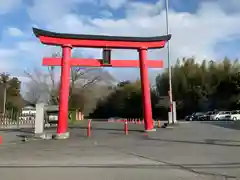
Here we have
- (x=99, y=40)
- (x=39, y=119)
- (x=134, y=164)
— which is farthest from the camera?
(x=39, y=119)

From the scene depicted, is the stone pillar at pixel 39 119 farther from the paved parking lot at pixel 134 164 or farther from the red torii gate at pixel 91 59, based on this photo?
the paved parking lot at pixel 134 164

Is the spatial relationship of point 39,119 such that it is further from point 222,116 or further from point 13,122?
point 222,116

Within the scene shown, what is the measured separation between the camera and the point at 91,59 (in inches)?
1046

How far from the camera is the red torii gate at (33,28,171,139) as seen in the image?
2497 cm

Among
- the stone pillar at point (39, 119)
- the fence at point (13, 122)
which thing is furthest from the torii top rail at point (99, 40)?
the fence at point (13, 122)

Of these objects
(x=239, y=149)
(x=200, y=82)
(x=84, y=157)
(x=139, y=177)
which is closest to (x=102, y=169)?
(x=139, y=177)

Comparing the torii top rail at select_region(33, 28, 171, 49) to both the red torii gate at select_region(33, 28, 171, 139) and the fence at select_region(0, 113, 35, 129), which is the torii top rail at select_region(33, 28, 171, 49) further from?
the fence at select_region(0, 113, 35, 129)

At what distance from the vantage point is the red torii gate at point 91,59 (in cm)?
2497

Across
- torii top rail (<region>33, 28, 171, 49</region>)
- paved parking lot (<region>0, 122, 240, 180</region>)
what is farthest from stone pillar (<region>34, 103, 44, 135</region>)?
paved parking lot (<region>0, 122, 240, 180</region>)

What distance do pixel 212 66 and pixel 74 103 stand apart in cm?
2873

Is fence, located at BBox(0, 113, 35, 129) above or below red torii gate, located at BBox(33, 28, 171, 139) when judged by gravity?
below

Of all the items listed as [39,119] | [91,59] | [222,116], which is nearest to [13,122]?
[39,119]

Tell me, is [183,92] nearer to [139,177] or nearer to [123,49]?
[123,49]

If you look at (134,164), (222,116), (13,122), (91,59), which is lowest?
(134,164)
